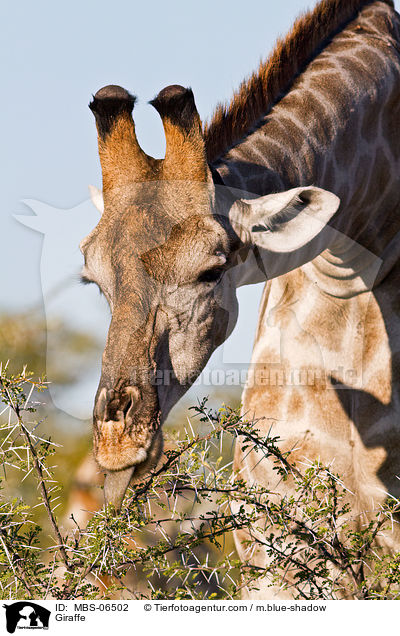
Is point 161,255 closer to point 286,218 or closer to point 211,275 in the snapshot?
point 211,275

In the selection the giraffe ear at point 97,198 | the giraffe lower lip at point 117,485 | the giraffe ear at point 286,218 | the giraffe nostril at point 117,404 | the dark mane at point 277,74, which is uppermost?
the dark mane at point 277,74

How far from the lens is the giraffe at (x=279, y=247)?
3.27 m

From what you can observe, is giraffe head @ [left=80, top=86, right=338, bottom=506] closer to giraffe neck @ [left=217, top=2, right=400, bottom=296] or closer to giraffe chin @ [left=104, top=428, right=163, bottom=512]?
giraffe chin @ [left=104, top=428, right=163, bottom=512]

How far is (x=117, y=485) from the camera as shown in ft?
9.93

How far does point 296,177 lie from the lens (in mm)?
3859

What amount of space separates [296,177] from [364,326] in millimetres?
1160

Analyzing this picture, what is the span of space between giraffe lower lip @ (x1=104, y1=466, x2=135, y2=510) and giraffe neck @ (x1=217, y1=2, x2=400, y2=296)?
4.40ft

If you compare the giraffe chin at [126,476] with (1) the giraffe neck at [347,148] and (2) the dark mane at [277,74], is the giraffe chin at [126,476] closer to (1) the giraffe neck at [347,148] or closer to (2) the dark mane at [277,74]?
(1) the giraffe neck at [347,148]

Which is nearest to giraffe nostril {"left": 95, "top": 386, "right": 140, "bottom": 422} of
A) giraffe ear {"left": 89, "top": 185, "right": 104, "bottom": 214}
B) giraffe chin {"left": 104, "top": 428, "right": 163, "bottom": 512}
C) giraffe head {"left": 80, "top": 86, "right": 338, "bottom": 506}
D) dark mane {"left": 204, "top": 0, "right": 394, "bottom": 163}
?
giraffe head {"left": 80, "top": 86, "right": 338, "bottom": 506}

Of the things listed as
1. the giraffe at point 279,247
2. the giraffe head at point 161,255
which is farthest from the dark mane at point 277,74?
the giraffe head at point 161,255

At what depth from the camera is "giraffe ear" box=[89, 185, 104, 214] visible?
422 centimetres

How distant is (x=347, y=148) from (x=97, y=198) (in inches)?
49.9
